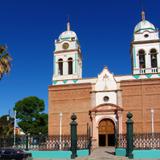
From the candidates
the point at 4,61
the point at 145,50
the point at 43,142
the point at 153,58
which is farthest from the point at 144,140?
the point at 153,58

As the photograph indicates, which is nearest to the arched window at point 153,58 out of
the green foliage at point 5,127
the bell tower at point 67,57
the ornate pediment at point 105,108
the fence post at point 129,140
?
the ornate pediment at point 105,108

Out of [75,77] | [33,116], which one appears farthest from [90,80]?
[33,116]

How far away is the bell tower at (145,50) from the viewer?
40219mm

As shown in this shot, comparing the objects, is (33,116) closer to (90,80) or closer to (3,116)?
(3,116)

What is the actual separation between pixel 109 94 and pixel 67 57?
25.6 feet

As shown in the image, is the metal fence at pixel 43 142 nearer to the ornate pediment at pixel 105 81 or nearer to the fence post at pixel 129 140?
the fence post at pixel 129 140

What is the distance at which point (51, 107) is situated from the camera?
138ft

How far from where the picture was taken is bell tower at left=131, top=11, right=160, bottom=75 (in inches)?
1583

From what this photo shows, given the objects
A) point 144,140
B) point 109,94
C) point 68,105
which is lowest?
point 144,140

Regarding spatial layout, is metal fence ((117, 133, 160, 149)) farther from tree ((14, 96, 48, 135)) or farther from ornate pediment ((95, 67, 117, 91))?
tree ((14, 96, 48, 135))

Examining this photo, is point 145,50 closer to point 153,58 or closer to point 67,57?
point 153,58

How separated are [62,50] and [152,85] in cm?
1286

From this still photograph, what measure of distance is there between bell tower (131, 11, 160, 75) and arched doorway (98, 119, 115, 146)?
7060 millimetres

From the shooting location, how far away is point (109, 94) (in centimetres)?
4028
